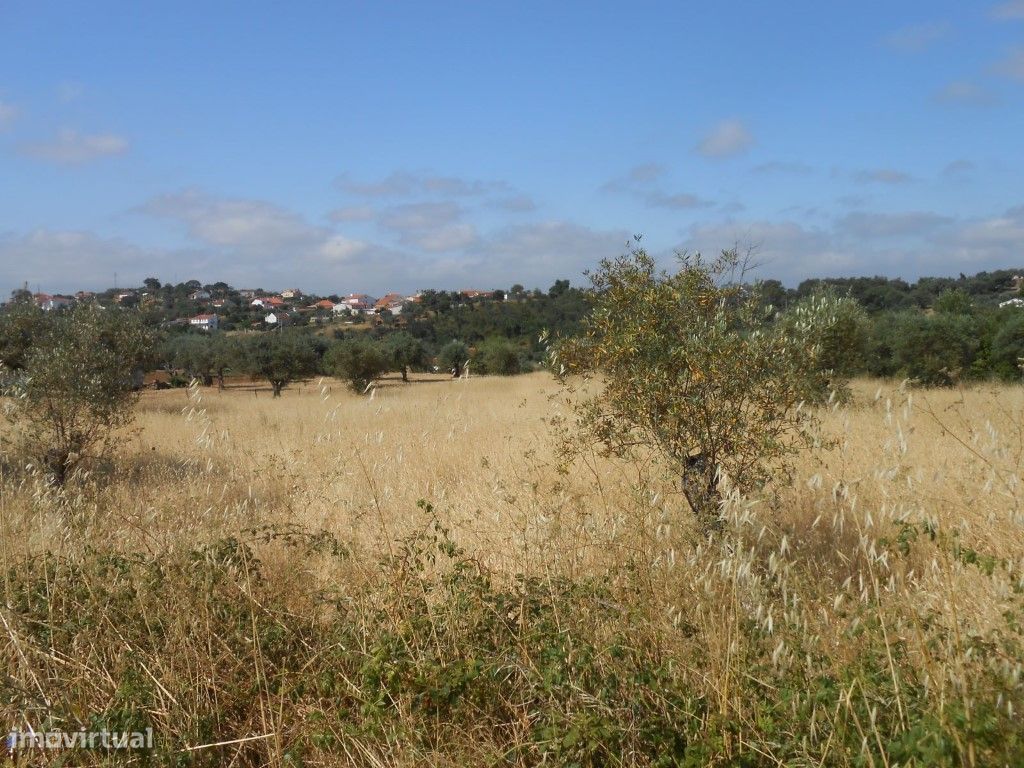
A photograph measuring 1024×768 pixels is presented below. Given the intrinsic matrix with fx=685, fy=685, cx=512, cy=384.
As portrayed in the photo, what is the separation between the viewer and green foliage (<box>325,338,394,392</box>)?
1346 inches

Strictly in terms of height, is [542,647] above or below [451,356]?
below

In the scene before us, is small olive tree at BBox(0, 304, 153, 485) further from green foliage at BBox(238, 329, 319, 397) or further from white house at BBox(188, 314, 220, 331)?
white house at BBox(188, 314, 220, 331)

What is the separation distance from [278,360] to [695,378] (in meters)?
31.8

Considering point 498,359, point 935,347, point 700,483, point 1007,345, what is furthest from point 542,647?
point 498,359

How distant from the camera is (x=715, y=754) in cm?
244

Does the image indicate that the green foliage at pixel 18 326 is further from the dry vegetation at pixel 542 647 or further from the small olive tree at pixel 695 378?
the small olive tree at pixel 695 378

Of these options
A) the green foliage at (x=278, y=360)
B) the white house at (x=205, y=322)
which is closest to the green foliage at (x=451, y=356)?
the green foliage at (x=278, y=360)

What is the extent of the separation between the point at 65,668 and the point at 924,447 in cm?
905

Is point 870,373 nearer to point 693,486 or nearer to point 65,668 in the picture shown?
point 693,486

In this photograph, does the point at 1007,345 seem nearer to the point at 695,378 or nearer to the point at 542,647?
the point at 695,378

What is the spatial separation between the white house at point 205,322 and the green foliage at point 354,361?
1755cm

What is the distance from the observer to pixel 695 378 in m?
5.41

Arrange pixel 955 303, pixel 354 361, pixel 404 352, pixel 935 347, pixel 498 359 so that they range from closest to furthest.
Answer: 1. pixel 935 347
2. pixel 955 303
3. pixel 354 361
4. pixel 404 352
5. pixel 498 359

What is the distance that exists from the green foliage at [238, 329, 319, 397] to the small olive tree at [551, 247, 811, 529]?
3009cm
